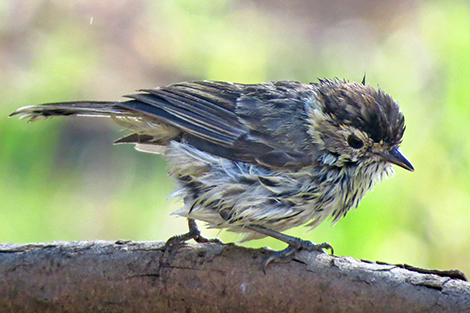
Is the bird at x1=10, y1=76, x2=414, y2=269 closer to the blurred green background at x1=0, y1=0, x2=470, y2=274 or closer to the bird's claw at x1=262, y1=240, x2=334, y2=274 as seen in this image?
the bird's claw at x1=262, y1=240, x2=334, y2=274

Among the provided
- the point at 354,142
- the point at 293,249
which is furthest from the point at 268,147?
the point at 293,249

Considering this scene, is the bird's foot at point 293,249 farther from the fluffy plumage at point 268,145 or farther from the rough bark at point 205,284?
the fluffy plumage at point 268,145

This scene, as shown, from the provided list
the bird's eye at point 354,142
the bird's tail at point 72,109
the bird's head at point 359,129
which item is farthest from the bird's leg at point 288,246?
the bird's tail at point 72,109

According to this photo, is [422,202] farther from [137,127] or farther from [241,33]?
[241,33]

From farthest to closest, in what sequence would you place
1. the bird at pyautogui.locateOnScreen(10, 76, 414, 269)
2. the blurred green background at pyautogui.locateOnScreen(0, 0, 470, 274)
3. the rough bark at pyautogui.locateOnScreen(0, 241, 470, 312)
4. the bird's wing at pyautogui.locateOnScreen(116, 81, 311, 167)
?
the blurred green background at pyautogui.locateOnScreen(0, 0, 470, 274) → the bird's wing at pyautogui.locateOnScreen(116, 81, 311, 167) → the bird at pyautogui.locateOnScreen(10, 76, 414, 269) → the rough bark at pyautogui.locateOnScreen(0, 241, 470, 312)

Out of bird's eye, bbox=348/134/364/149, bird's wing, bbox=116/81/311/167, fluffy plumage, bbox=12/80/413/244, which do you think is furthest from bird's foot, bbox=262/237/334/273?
bird's eye, bbox=348/134/364/149

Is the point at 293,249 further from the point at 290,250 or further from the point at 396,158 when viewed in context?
the point at 396,158
